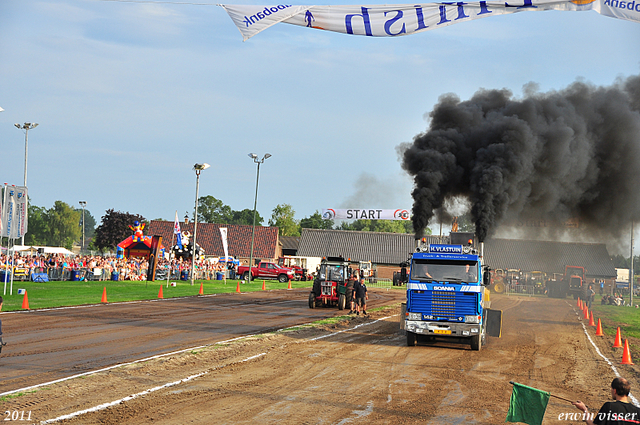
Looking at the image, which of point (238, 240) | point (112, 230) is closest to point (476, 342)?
point (238, 240)

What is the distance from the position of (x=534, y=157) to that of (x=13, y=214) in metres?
25.7

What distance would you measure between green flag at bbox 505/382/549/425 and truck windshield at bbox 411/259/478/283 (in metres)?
10.2

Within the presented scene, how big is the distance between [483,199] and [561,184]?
748 cm

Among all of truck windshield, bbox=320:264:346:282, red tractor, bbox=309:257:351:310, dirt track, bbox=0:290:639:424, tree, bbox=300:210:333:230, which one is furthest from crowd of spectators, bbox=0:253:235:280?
tree, bbox=300:210:333:230

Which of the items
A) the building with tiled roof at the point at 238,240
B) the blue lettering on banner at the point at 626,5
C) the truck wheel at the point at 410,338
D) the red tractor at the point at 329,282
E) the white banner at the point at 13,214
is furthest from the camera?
the building with tiled roof at the point at 238,240

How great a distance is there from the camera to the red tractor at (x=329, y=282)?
1130 inches

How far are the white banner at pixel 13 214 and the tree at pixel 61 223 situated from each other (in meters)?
115

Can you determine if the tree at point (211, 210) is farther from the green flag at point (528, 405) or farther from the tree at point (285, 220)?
the green flag at point (528, 405)

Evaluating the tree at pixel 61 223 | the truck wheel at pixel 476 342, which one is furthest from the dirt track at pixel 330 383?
the tree at pixel 61 223

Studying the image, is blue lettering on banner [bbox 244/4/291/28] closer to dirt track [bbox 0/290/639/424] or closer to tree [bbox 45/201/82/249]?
dirt track [bbox 0/290/639/424]

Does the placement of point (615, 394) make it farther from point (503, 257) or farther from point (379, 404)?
point (503, 257)

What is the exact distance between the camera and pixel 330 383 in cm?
1093

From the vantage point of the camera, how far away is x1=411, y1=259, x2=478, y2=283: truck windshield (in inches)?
651

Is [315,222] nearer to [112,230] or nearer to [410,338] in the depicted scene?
[112,230]
